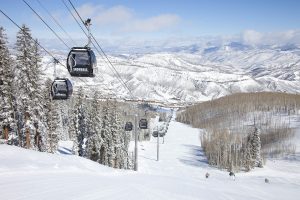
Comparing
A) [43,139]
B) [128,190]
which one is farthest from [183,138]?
[128,190]

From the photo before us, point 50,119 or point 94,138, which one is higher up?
point 50,119

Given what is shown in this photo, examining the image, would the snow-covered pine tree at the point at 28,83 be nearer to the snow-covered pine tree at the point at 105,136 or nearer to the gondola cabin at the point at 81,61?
the gondola cabin at the point at 81,61

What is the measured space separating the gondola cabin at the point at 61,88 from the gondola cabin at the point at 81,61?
679 centimetres

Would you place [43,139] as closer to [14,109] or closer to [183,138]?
[14,109]

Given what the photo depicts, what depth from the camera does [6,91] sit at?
37.1 metres

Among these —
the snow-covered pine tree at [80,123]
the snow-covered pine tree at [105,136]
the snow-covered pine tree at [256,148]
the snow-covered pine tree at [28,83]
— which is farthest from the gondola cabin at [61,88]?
the snow-covered pine tree at [256,148]

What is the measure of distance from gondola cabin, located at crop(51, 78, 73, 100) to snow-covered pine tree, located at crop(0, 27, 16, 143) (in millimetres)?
12107

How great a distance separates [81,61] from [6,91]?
20.8 meters

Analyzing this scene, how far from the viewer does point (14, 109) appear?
4056 cm

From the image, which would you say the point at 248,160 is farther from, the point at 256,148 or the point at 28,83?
the point at 28,83

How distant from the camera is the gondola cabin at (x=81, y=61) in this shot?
18969mm

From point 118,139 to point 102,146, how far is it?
4378 mm

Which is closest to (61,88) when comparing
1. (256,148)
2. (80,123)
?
(80,123)

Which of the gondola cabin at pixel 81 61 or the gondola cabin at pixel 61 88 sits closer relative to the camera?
the gondola cabin at pixel 81 61
